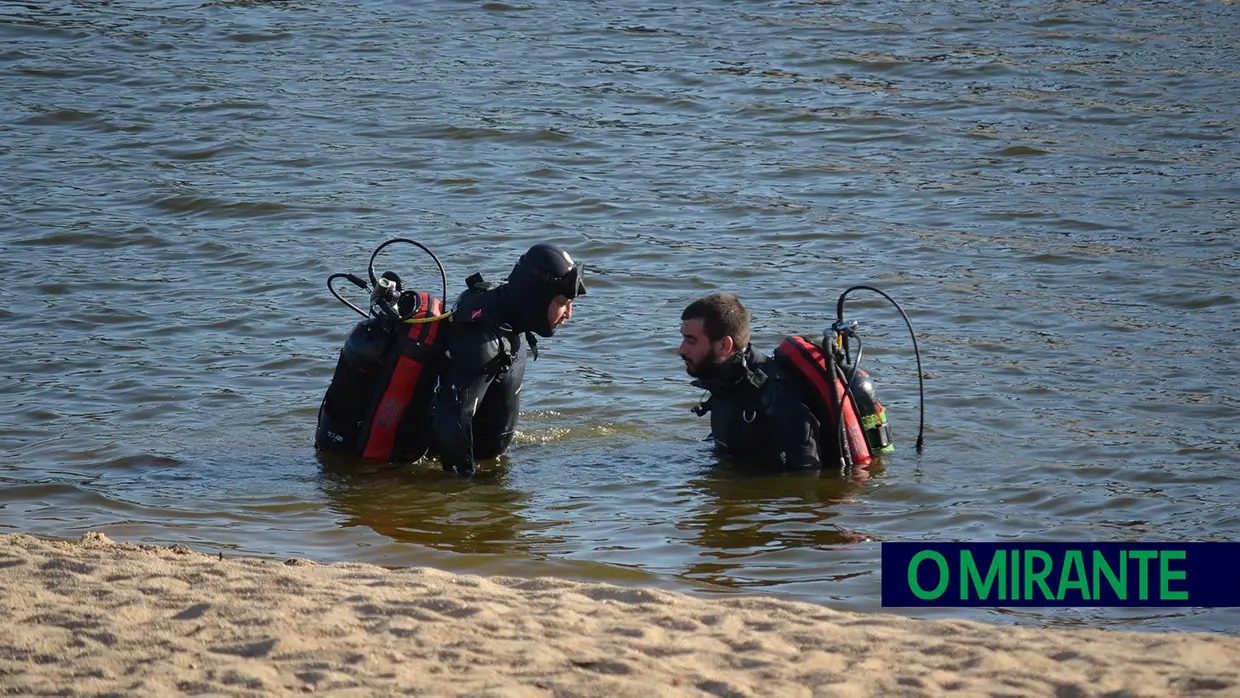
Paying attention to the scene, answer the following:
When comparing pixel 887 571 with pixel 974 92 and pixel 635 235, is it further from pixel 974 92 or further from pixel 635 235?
pixel 974 92

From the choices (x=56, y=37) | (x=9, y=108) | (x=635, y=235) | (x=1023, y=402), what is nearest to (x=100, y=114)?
(x=9, y=108)

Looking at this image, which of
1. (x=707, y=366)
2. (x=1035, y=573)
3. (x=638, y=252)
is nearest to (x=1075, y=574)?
(x=1035, y=573)

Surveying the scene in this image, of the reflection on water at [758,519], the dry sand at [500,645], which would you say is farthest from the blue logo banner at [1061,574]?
the dry sand at [500,645]

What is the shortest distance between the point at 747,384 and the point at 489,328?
53.1 inches

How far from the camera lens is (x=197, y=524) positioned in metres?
7.19

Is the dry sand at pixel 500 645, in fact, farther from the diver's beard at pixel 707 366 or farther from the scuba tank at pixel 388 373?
the diver's beard at pixel 707 366

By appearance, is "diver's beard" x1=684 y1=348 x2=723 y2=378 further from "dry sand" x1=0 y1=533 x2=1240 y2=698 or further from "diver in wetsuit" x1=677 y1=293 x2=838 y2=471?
"dry sand" x1=0 y1=533 x2=1240 y2=698

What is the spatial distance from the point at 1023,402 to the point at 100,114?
1083 centimetres

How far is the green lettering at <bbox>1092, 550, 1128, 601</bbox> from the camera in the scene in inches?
248

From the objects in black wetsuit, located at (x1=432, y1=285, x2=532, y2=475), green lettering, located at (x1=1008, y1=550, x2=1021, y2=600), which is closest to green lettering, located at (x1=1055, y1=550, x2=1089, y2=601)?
green lettering, located at (x1=1008, y1=550, x2=1021, y2=600)

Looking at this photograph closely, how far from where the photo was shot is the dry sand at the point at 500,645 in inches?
183

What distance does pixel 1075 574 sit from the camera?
656 cm

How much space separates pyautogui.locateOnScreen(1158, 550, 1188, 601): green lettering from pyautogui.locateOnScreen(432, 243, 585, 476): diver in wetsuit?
9.77 feet

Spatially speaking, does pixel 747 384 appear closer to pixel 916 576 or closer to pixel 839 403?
pixel 839 403
